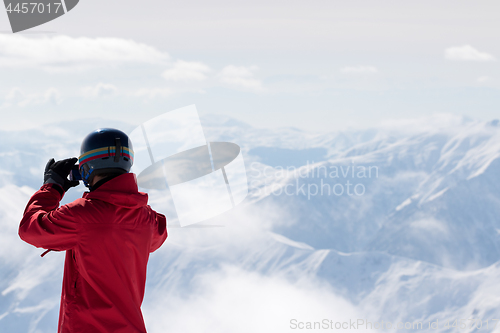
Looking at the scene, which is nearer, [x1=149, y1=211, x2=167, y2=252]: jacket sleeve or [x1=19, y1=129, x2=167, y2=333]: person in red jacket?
[x1=19, y1=129, x2=167, y2=333]: person in red jacket

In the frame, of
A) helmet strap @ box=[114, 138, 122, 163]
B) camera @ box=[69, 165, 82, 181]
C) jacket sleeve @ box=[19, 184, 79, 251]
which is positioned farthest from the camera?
camera @ box=[69, 165, 82, 181]

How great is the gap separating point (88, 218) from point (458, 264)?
116569 mm

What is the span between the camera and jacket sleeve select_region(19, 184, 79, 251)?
10.0 ft

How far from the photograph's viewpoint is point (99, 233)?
3166mm

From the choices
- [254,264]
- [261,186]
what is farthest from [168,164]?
[261,186]

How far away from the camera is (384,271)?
313 ft

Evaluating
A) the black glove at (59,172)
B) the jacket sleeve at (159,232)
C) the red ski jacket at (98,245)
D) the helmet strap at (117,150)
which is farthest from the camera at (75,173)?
the jacket sleeve at (159,232)

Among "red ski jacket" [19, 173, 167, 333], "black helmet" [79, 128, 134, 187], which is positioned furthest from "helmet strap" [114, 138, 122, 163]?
"red ski jacket" [19, 173, 167, 333]

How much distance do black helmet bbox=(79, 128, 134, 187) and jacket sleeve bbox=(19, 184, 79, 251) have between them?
47 cm

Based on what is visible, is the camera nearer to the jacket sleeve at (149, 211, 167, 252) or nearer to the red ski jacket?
the red ski jacket

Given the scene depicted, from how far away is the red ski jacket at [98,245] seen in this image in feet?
10.2

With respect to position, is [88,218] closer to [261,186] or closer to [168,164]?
[168,164]

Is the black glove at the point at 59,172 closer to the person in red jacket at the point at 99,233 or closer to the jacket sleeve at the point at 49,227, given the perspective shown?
the person in red jacket at the point at 99,233

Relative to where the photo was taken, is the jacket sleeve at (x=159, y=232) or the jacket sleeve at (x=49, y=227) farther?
the jacket sleeve at (x=159, y=232)
